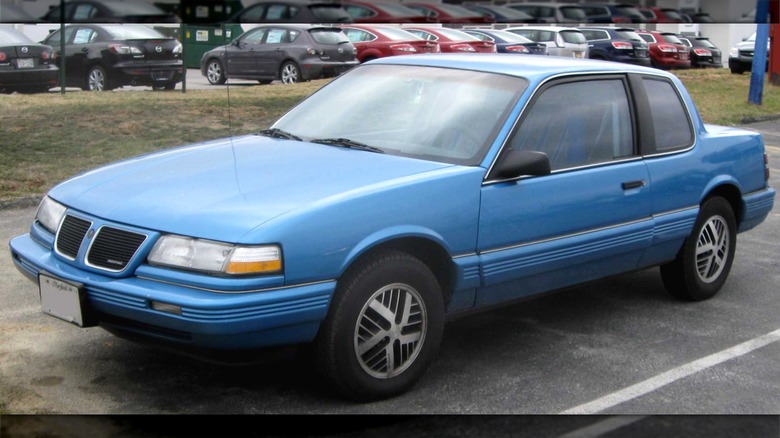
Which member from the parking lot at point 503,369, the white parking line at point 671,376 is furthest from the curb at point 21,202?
the white parking line at point 671,376

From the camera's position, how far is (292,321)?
14.0 ft

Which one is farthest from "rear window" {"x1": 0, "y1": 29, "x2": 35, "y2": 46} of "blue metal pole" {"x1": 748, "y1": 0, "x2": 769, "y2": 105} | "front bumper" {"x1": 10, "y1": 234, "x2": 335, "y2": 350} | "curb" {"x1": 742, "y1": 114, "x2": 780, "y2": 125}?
"curb" {"x1": 742, "y1": 114, "x2": 780, "y2": 125}

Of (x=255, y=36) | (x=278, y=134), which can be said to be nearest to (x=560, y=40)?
(x=255, y=36)

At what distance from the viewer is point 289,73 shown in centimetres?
1084

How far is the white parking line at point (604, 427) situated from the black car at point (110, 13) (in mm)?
2449

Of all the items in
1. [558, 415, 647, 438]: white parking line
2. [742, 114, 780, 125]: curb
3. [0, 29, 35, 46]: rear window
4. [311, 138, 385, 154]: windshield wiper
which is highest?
[0, 29, 35, 46]: rear window

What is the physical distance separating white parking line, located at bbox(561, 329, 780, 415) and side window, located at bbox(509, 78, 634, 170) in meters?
1.17

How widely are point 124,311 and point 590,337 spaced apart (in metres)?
2.63

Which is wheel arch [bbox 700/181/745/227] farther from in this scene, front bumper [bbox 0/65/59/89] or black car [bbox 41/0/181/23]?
front bumper [bbox 0/65/59/89]

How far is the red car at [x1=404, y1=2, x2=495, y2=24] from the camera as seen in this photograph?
2.78 meters

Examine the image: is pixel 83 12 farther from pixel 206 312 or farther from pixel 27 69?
pixel 27 69

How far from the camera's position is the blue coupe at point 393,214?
4273mm

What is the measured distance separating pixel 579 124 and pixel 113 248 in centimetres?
259

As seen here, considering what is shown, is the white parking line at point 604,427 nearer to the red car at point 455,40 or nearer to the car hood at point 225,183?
the car hood at point 225,183
